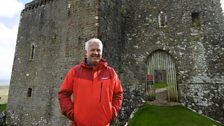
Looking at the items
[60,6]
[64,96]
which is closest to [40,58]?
[60,6]

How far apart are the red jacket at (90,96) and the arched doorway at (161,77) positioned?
8921mm

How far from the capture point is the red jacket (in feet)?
12.5

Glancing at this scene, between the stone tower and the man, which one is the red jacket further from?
the stone tower

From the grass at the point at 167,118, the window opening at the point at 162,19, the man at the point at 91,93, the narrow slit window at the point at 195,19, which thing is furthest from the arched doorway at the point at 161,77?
the man at the point at 91,93

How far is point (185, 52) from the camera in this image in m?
12.7

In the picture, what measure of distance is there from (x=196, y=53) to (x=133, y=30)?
3.88 m

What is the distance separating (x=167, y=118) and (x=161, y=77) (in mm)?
3606

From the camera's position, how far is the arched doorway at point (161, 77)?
497 inches

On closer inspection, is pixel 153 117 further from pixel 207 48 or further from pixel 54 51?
pixel 54 51

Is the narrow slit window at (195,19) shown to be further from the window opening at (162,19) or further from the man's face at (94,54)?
the man's face at (94,54)

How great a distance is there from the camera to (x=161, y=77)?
42.6 ft

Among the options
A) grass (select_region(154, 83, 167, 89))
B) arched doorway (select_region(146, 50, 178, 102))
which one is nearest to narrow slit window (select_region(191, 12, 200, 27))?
arched doorway (select_region(146, 50, 178, 102))

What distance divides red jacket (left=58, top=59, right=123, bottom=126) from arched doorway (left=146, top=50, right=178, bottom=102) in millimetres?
8921

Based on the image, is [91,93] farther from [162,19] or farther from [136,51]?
[162,19]
